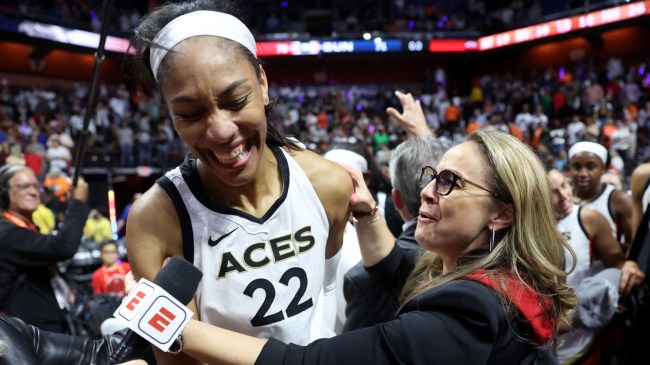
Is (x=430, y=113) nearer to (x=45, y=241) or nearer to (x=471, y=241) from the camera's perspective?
(x=45, y=241)

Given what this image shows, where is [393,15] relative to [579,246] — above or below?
above

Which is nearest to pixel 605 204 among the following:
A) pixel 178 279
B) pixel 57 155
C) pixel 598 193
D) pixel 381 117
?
pixel 598 193

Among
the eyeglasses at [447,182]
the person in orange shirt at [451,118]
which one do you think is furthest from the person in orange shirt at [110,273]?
the person in orange shirt at [451,118]

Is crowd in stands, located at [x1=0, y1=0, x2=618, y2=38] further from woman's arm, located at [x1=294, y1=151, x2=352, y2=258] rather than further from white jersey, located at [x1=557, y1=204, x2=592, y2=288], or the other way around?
woman's arm, located at [x1=294, y1=151, x2=352, y2=258]

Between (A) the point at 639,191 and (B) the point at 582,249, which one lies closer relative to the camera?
(B) the point at 582,249

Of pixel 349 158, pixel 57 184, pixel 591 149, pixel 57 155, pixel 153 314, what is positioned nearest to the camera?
pixel 153 314

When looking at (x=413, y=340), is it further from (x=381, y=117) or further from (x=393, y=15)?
(x=393, y=15)

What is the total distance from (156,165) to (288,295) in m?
14.5

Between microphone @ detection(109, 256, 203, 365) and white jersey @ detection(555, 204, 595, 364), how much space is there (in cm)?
267

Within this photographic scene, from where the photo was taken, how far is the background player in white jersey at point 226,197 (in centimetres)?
164

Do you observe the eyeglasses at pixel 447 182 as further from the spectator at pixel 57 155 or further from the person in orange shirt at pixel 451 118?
the person in orange shirt at pixel 451 118

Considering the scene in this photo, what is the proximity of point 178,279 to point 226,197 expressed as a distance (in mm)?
550

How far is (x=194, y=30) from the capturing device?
167 centimetres

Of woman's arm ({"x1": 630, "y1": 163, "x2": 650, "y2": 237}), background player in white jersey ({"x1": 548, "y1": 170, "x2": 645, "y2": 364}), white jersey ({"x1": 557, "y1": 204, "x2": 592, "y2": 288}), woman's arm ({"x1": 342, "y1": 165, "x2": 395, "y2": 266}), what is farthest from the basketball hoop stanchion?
woman's arm ({"x1": 630, "y1": 163, "x2": 650, "y2": 237})
